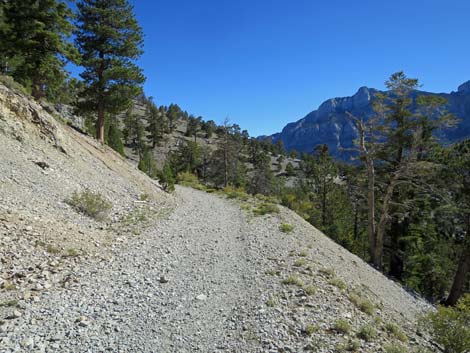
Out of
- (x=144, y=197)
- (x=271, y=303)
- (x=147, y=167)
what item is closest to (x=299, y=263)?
(x=271, y=303)

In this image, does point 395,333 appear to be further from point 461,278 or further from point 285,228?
point 461,278

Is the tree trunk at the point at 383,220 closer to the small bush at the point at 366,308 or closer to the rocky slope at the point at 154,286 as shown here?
the rocky slope at the point at 154,286

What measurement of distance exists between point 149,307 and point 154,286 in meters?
0.92

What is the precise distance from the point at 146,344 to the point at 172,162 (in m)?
58.4

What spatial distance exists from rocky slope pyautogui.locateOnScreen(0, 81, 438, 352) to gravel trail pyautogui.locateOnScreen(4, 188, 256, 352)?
23mm

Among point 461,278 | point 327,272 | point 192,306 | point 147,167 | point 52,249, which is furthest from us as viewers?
point 147,167

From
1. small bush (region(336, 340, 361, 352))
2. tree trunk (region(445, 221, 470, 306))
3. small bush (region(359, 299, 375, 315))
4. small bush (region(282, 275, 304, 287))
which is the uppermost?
small bush (region(282, 275, 304, 287))

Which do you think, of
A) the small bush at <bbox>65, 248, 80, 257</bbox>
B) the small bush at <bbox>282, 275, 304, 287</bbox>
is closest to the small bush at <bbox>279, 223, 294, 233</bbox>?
the small bush at <bbox>282, 275, 304, 287</bbox>

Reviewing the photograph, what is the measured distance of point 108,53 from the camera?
63.4 ft

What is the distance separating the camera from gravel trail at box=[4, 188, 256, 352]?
436 cm

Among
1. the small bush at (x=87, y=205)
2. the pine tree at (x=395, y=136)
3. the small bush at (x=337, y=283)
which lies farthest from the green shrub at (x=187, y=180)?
the small bush at (x=337, y=283)

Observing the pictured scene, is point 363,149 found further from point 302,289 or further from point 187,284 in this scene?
point 187,284

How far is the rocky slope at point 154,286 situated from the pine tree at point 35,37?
5.15 metres

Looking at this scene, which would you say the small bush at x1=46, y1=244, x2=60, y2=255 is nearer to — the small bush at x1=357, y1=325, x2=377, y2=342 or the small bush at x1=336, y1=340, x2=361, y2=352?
the small bush at x1=336, y1=340, x2=361, y2=352
